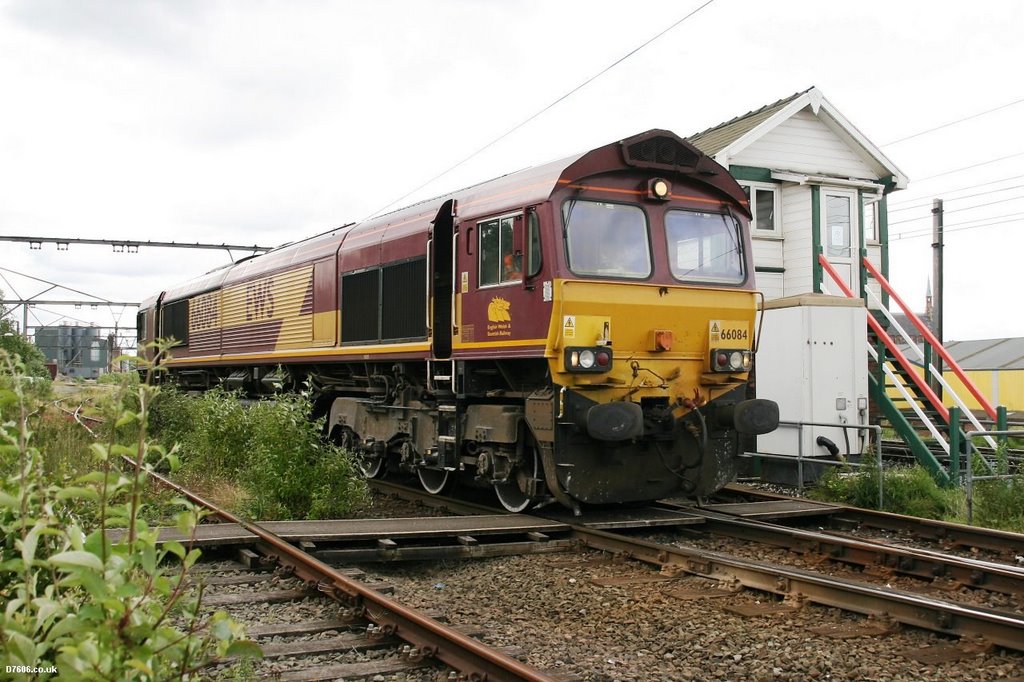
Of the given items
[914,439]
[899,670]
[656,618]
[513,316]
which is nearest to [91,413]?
[656,618]

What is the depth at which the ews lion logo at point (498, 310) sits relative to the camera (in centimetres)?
886

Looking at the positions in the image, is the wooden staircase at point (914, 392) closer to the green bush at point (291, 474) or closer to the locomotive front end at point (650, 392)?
the locomotive front end at point (650, 392)

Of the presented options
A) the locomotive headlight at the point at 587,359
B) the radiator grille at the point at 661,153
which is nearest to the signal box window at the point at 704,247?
the radiator grille at the point at 661,153

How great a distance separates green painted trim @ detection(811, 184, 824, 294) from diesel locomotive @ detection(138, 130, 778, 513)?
5.52 metres

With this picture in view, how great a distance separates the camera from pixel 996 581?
6734 millimetres

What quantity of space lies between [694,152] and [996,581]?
16.3ft

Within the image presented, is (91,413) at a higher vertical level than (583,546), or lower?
higher

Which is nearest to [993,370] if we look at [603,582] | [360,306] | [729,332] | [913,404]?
[913,404]

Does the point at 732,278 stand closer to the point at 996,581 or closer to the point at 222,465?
the point at 996,581

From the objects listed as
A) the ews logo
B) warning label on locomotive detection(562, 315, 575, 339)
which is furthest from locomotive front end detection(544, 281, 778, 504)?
the ews logo

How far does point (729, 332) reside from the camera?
30.6 feet

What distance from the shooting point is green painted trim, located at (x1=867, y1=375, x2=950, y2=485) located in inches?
456

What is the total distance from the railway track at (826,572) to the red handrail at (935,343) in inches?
196

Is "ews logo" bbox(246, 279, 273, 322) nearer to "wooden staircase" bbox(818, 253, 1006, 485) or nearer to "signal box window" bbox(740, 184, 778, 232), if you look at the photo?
"signal box window" bbox(740, 184, 778, 232)
